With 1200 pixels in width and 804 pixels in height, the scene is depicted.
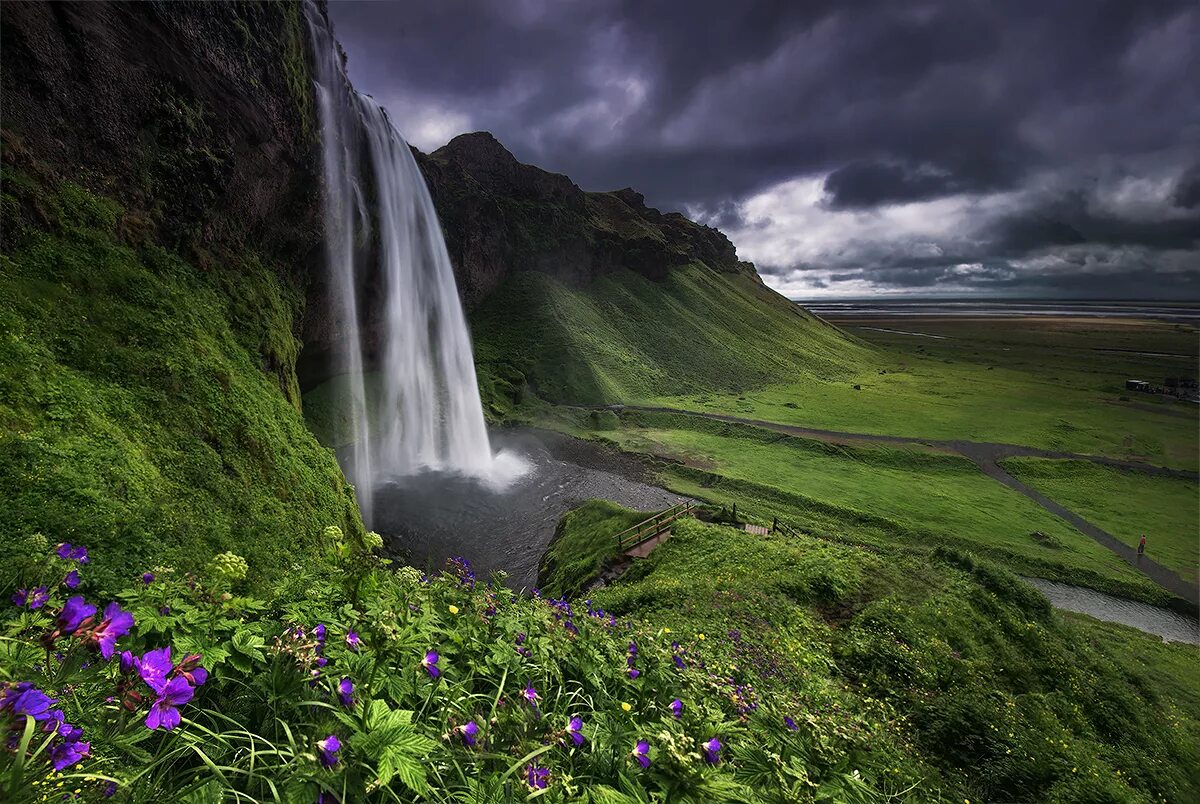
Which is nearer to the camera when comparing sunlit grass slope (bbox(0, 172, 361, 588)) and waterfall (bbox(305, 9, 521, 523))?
sunlit grass slope (bbox(0, 172, 361, 588))

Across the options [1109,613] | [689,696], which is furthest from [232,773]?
[1109,613]

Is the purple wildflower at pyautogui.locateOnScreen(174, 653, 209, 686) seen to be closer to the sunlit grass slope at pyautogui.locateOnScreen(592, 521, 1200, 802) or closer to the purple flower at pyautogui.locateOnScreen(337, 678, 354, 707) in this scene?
the purple flower at pyautogui.locateOnScreen(337, 678, 354, 707)

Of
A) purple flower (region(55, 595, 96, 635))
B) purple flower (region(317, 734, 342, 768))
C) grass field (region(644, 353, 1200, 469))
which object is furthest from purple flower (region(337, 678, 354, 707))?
grass field (region(644, 353, 1200, 469))

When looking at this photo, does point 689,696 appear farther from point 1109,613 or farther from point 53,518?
point 1109,613

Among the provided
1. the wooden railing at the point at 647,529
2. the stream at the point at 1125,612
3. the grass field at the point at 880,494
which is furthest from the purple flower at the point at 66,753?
the stream at the point at 1125,612

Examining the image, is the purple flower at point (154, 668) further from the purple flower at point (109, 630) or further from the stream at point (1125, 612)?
the stream at point (1125, 612)

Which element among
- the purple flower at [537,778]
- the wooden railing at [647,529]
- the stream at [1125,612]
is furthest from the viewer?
the stream at [1125,612]

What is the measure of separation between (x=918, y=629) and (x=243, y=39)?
2946 centimetres

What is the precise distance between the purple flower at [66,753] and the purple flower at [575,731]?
6.78 ft

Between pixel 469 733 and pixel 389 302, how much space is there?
38.6 metres

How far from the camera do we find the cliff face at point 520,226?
64750 millimetres

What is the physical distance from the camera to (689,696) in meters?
4.09

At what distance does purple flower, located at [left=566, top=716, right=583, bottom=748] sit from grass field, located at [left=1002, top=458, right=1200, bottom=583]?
3792 cm

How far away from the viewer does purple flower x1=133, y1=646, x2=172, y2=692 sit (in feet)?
6.02
